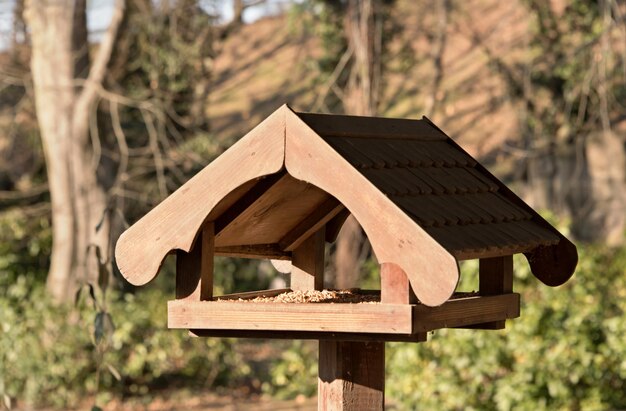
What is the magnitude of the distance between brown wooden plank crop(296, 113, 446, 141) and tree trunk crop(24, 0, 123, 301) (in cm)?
812

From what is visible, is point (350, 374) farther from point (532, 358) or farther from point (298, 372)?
point (298, 372)

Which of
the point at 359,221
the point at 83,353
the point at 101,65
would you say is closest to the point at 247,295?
the point at 359,221

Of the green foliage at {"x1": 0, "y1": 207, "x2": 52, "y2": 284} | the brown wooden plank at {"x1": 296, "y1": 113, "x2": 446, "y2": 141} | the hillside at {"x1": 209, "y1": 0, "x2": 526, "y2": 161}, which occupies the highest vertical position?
the hillside at {"x1": 209, "y1": 0, "x2": 526, "y2": 161}

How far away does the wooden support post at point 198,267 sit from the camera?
307cm

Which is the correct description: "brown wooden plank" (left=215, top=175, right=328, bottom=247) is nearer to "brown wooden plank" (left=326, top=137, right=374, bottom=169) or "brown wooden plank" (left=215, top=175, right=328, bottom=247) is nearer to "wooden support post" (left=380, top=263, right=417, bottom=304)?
"brown wooden plank" (left=326, top=137, right=374, bottom=169)

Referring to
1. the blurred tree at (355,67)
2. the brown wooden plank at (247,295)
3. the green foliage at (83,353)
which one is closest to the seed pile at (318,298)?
the brown wooden plank at (247,295)

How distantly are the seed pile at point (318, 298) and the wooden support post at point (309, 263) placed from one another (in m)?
0.08

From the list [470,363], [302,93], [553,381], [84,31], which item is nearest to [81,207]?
[84,31]

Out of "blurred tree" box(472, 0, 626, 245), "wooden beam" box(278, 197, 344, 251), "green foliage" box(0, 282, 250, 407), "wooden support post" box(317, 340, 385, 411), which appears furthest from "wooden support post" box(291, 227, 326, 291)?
"blurred tree" box(472, 0, 626, 245)

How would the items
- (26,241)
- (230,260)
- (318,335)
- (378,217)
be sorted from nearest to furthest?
(378,217)
(318,335)
(26,241)
(230,260)

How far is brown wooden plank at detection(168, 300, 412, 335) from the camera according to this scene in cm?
282

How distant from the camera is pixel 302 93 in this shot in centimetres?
3086

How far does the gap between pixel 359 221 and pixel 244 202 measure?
484 mm

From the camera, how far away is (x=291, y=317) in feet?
9.72
